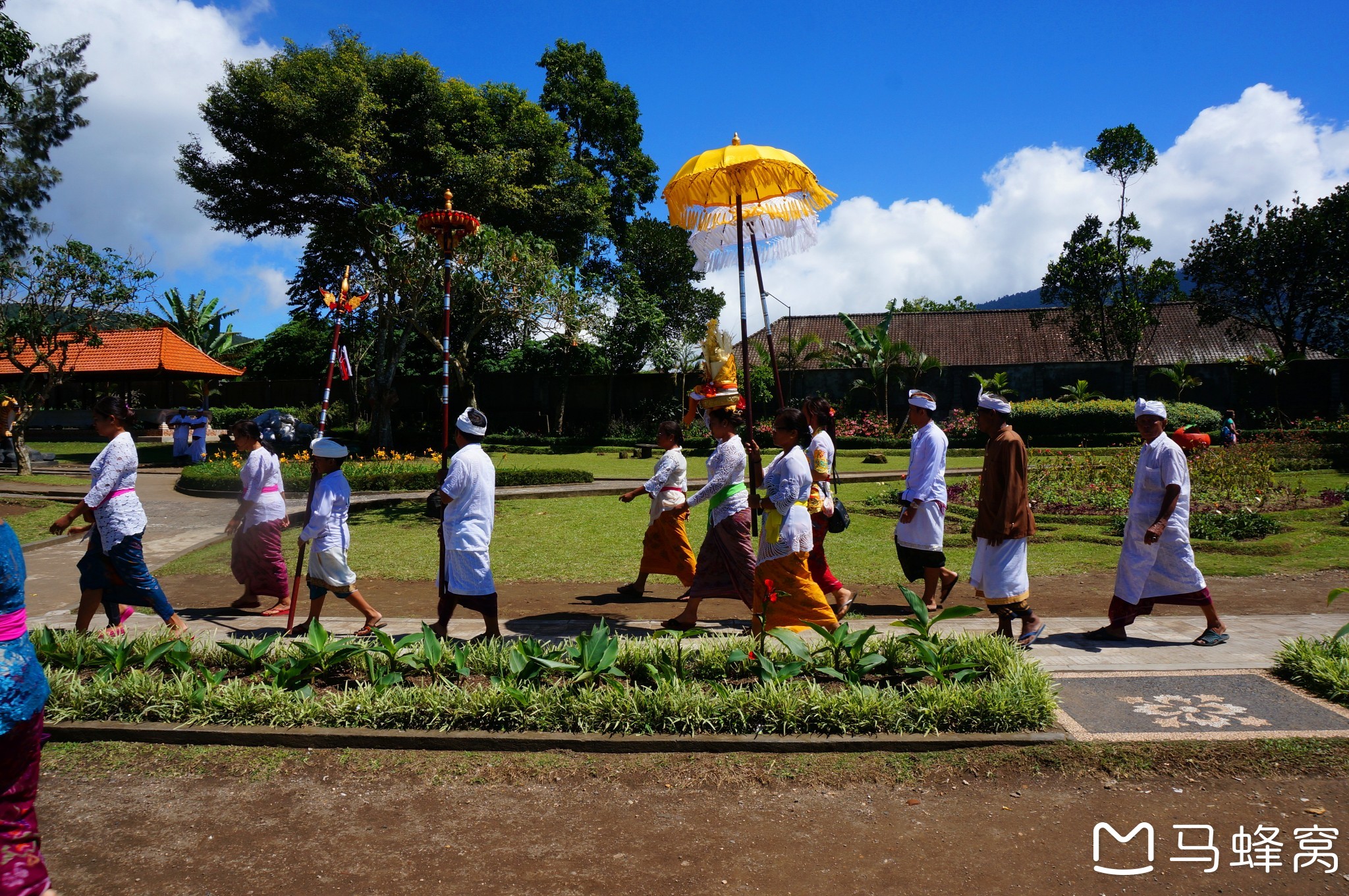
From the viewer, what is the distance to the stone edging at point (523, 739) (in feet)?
13.3

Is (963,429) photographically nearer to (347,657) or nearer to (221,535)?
(221,535)

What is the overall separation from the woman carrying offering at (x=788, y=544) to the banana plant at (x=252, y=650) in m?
2.90

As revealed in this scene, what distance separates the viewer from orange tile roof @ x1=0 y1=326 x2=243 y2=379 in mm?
27297

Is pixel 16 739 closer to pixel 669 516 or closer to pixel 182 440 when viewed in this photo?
pixel 669 516

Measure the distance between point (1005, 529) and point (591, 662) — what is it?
9.19 ft

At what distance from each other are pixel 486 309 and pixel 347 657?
17798 millimetres

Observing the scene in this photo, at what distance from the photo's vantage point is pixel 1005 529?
18.3 feet

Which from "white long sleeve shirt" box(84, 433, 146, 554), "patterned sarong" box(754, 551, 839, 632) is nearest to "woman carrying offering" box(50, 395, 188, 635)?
"white long sleeve shirt" box(84, 433, 146, 554)

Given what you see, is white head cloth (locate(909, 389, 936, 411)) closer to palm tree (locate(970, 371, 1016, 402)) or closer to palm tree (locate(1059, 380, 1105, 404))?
palm tree (locate(970, 371, 1016, 402))

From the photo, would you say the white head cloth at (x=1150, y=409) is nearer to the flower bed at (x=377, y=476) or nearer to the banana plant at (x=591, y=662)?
the banana plant at (x=591, y=662)

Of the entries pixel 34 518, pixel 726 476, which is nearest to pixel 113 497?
pixel 726 476

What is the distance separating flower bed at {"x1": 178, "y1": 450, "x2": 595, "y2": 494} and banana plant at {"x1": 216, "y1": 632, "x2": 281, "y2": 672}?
965 cm

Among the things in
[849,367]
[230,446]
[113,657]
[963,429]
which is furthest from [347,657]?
[849,367]

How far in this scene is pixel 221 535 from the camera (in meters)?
11.0
